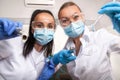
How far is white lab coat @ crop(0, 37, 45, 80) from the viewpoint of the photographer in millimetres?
1445

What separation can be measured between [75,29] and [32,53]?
41 centimetres

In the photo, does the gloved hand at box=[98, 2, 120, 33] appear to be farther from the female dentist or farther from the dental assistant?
the female dentist

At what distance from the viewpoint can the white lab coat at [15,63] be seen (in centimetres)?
145

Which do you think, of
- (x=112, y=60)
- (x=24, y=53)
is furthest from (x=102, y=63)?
(x=24, y=53)

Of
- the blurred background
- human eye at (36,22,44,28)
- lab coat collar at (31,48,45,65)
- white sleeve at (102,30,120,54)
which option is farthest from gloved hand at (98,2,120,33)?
the blurred background

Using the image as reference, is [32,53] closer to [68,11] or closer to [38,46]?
[38,46]

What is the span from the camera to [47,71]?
1.50 metres

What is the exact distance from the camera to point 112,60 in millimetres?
1338

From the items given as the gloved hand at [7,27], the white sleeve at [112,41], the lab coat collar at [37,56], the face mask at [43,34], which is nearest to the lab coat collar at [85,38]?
the white sleeve at [112,41]

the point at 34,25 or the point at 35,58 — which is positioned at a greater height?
the point at 34,25

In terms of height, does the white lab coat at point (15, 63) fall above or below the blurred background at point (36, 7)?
below

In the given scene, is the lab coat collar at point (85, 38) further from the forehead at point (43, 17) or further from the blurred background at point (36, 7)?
the blurred background at point (36, 7)

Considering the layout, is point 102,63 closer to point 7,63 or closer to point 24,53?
point 24,53

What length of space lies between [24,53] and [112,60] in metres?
0.68
